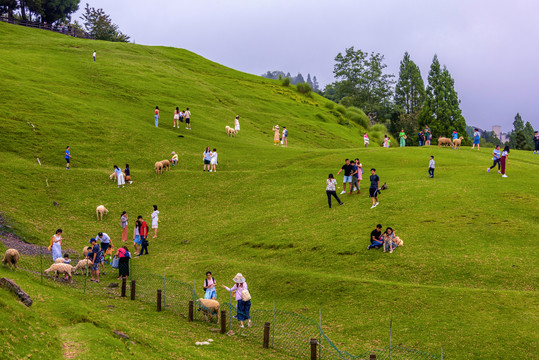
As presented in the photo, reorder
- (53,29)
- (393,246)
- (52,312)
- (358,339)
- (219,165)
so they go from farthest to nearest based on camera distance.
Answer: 1. (53,29)
2. (219,165)
3. (393,246)
4. (358,339)
5. (52,312)

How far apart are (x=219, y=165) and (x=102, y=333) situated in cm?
3863

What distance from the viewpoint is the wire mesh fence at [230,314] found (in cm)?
2162

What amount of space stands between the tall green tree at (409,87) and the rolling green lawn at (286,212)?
66885 millimetres

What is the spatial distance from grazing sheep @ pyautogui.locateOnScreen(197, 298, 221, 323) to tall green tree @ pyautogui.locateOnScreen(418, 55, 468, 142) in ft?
276

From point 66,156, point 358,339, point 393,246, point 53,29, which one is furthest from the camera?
point 53,29

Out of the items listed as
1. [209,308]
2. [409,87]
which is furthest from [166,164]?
[409,87]

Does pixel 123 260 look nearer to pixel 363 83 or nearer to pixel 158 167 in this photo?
pixel 158 167

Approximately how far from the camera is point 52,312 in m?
21.0

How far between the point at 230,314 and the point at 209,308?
5.05 ft

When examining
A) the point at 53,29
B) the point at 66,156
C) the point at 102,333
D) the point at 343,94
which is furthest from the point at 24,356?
the point at 343,94

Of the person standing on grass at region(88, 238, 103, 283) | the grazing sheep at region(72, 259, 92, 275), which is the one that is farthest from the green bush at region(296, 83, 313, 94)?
the grazing sheep at region(72, 259, 92, 275)

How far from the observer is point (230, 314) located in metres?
23.8

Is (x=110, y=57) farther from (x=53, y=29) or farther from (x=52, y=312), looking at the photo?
(x=52, y=312)

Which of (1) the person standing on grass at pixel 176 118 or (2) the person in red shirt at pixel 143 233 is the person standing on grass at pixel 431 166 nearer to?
(2) the person in red shirt at pixel 143 233
